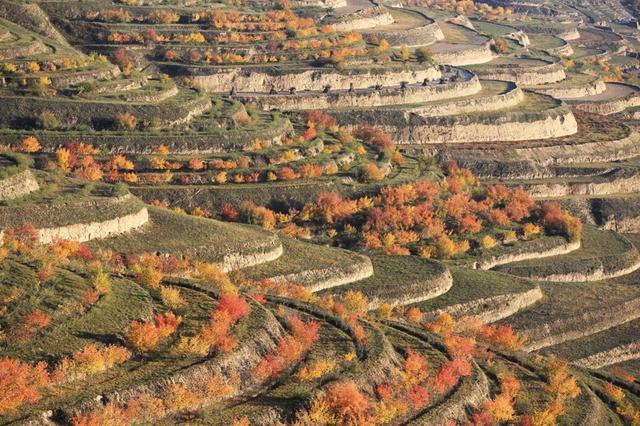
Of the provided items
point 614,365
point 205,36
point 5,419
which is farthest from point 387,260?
point 205,36

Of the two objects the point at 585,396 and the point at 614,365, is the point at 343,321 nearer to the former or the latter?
the point at 585,396

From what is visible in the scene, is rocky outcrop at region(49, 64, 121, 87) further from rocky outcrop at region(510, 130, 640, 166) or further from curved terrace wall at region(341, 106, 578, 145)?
rocky outcrop at region(510, 130, 640, 166)

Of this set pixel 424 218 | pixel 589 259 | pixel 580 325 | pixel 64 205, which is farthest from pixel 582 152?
pixel 64 205

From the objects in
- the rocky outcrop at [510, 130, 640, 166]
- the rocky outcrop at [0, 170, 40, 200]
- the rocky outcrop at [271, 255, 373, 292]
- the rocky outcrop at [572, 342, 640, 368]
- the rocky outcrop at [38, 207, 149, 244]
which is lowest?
the rocky outcrop at [510, 130, 640, 166]

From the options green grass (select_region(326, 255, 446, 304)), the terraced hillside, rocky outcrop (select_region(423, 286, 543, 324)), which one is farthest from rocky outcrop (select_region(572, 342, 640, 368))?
green grass (select_region(326, 255, 446, 304))

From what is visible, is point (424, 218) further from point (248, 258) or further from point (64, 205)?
point (64, 205)

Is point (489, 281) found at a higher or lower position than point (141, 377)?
lower

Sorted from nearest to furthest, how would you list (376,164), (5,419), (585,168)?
1. (5,419)
2. (376,164)
3. (585,168)
